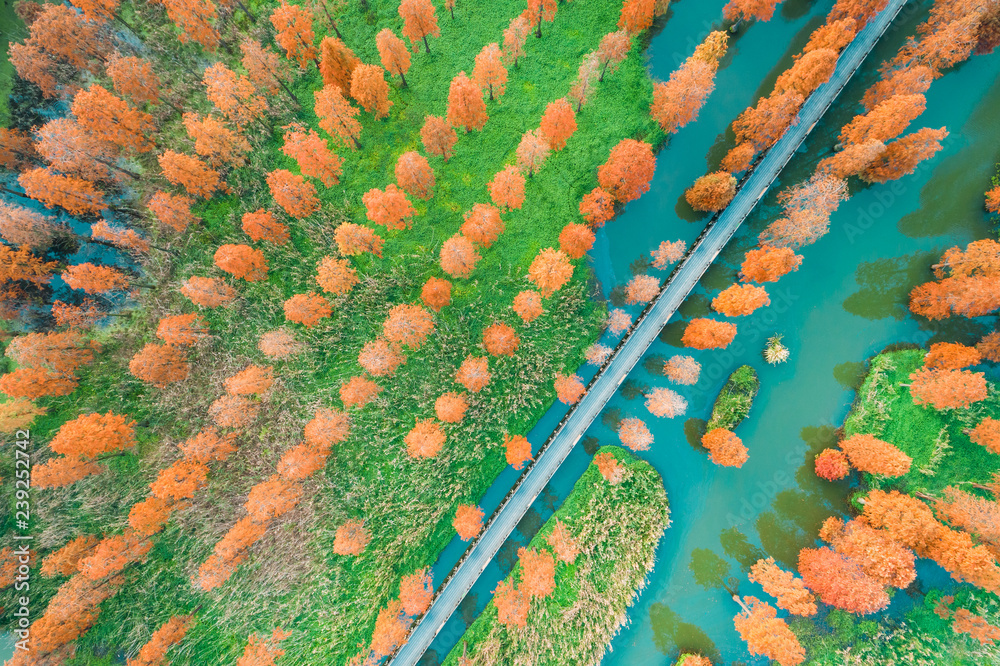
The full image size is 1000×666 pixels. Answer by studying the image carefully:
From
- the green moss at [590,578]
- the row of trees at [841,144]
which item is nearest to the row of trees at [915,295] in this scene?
the row of trees at [841,144]

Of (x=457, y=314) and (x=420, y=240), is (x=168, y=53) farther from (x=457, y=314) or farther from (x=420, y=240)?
(x=457, y=314)

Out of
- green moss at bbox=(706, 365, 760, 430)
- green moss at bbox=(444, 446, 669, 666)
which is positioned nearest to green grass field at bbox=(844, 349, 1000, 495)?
green moss at bbox=(706, 365, 760, 430)

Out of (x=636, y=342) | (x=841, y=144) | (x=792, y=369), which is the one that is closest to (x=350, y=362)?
(x=636, y=342)

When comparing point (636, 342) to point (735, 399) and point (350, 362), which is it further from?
point (350, 362)

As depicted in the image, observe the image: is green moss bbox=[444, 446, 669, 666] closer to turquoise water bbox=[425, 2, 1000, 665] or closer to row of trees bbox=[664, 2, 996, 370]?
turquoise water bbox=[425, 2, 1000, 665]

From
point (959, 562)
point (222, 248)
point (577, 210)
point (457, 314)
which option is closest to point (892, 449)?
point (959, 562)

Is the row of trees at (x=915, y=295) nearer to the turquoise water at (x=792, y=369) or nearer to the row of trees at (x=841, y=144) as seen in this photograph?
the row of trees at (x=841, y=144)
